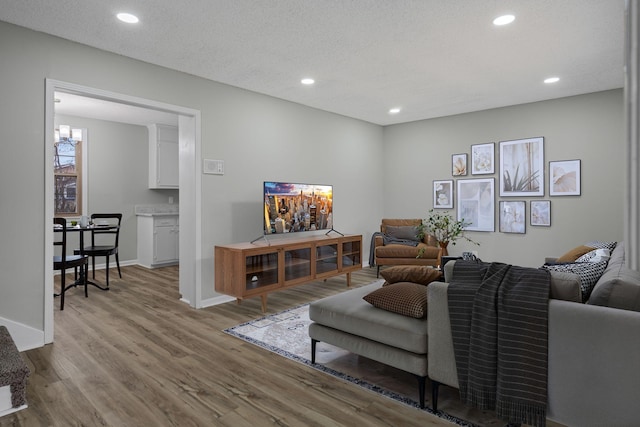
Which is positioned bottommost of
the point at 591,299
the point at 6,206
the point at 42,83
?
the point at 591,299

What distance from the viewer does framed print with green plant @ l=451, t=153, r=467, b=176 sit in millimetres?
6121

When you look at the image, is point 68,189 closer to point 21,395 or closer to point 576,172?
point 21,395

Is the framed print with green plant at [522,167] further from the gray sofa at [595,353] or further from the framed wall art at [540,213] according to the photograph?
the gray sofa at [595,353]

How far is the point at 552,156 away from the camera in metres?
5.30

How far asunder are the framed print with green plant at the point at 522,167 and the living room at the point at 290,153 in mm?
115

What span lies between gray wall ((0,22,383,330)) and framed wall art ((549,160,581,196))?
2789 mm

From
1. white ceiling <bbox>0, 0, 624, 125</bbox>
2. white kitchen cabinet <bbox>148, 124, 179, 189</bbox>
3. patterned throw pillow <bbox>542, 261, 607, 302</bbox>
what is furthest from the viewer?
white kitchen cabinet <bbox>148, 124, 179, 189</bbox>

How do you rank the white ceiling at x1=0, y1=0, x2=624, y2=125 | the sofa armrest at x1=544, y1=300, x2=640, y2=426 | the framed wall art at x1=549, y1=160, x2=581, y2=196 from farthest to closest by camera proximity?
the framed wall art at x1=549, y1=160, x2=581, y2=196 < the white ceiling at x1=0, y1=0, x2=624, y2=125 < the sofa armrest at x1=544, y1=300, x2=640, y2=426

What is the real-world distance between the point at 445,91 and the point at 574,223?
2.52 metres

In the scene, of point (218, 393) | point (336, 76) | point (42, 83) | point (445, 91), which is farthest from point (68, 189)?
point (445, 91)

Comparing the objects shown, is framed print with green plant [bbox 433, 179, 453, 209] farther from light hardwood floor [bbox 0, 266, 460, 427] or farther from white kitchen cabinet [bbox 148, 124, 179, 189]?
white kitchen cabinet [bbox 148, 124, 179, 189]

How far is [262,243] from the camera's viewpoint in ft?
14.5

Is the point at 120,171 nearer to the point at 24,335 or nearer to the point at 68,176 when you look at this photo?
the point at 68,176

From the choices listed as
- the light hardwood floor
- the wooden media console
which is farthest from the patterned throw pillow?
the wooden media console
